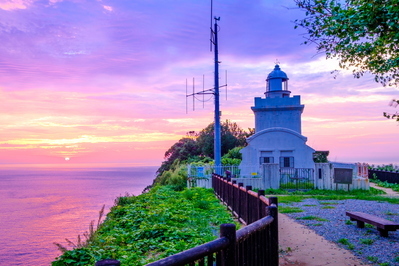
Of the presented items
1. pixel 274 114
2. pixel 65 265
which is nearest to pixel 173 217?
pixel 65 265

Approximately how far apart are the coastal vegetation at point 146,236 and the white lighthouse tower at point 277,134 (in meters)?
13.4

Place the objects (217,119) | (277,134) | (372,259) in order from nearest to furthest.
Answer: (372,259), (217,119), (277,134)

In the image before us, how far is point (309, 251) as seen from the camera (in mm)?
7805

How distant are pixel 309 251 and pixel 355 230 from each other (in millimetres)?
3020

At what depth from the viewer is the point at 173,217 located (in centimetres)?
1051

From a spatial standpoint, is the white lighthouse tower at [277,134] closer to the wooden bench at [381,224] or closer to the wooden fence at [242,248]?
the wooden bench at [381,224]

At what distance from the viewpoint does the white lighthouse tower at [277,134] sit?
27.3 m

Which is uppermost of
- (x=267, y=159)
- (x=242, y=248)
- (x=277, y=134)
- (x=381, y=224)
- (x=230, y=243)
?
(x=277, y=134)

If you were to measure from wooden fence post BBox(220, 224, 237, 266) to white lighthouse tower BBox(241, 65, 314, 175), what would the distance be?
21.1 metres

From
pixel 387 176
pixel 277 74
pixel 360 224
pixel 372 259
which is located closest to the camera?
pixel 372 259

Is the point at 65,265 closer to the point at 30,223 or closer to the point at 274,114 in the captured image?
the point at 30,223

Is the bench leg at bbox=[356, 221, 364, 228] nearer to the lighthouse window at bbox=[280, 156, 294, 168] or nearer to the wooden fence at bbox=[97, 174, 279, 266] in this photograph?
the wooden fence at bbox=[97, 174, 279, 266]

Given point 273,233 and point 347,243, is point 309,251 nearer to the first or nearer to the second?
point 347,243

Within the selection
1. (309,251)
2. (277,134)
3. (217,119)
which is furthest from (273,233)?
(277,134)
